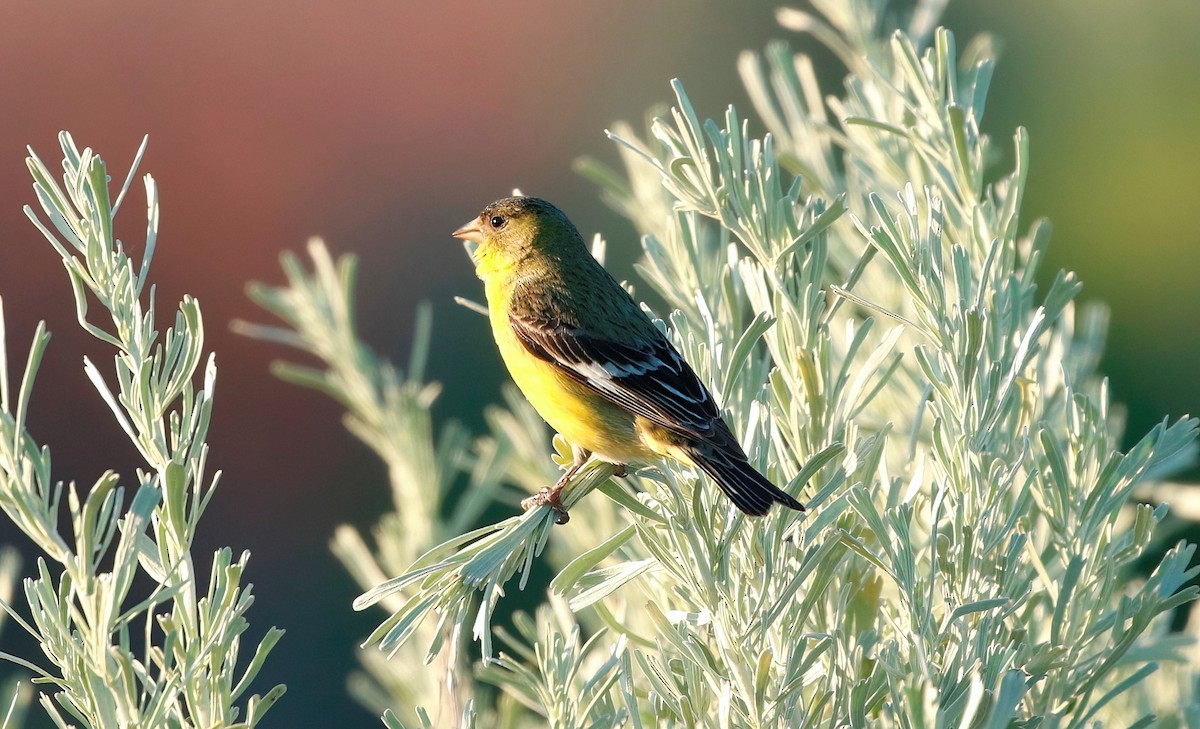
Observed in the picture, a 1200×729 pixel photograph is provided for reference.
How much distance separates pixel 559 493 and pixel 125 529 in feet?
1.86

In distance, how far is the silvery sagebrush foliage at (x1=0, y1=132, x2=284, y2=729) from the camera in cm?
92

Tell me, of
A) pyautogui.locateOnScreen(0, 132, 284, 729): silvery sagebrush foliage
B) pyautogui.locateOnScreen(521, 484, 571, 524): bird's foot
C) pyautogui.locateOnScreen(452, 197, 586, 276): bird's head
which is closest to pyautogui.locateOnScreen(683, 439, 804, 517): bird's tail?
pyautogui.locateOnScreen(521, 484, 571, 524): bird's foot

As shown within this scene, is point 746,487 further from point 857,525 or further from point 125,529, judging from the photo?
point 125,529

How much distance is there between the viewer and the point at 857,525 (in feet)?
4.08

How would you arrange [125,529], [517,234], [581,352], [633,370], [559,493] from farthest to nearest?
[517,234]
[581,352]
[633,370]
[559,493]
[125,529]

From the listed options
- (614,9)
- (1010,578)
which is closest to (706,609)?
(1010,578)

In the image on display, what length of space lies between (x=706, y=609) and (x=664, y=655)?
74 mm

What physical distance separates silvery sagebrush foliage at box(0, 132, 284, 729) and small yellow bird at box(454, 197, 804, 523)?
2.43ft

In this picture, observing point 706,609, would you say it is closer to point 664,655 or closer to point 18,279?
point 664,655

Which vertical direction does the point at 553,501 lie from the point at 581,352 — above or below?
above

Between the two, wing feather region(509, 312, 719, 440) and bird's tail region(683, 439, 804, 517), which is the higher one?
bird's tail region(683, 439, 804, 517)

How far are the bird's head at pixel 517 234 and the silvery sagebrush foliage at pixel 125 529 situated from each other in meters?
2.19

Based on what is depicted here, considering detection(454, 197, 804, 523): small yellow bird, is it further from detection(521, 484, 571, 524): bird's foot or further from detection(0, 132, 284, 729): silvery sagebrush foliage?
detection(0, 132, 284, 729): silvery sagebrush foliage

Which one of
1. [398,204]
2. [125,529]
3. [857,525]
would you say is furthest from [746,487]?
[398,204]
